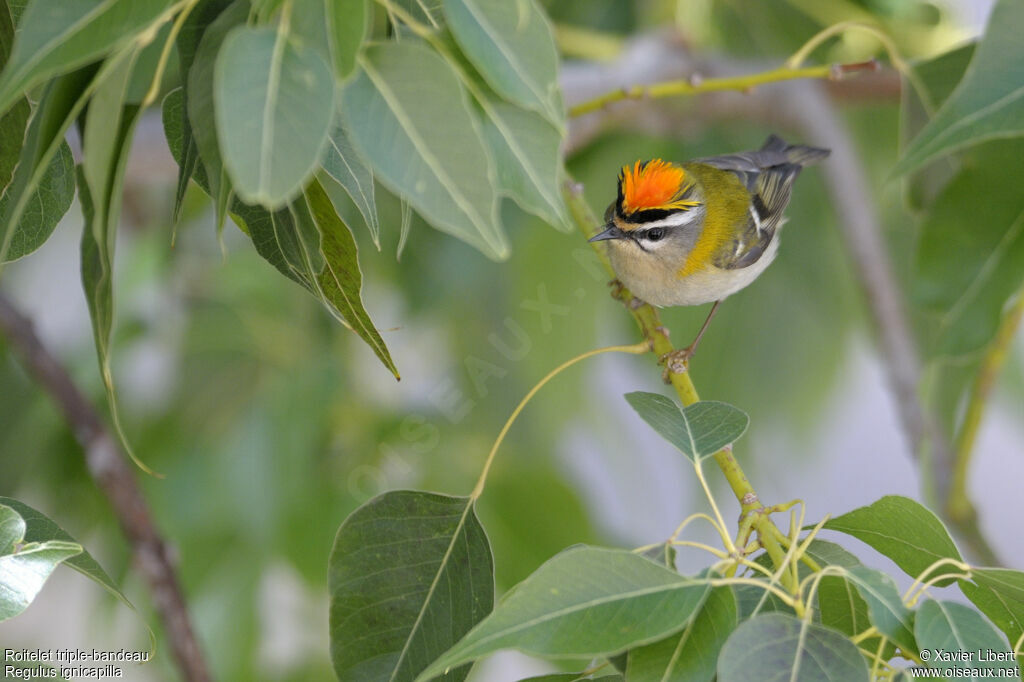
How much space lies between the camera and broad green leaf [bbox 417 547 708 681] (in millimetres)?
412

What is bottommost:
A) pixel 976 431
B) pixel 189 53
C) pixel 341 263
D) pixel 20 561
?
pixel 976 431

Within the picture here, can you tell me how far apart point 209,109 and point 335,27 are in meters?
0.08

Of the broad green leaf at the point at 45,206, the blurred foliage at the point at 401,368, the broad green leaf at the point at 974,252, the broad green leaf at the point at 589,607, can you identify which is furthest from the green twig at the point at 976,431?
the broad green leaf at the point at 45,206

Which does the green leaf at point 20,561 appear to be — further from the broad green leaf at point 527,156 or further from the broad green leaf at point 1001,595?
the broad green leaf at point 1001,595

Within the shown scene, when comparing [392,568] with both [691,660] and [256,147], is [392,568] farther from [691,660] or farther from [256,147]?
[256,147]

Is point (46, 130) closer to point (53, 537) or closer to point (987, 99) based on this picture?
point (53, 537)

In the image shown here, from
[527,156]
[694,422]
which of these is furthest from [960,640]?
[527,156]

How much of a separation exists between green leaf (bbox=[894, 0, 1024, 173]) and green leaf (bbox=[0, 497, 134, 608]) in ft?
1.63

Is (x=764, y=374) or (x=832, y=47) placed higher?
(x=832, y=47)

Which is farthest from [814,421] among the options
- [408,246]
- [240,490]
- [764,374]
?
[240,490]

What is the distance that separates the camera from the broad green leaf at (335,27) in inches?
13.9

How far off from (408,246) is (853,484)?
4.82 feet

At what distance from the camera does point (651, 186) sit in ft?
2.89

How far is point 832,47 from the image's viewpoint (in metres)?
1.39
